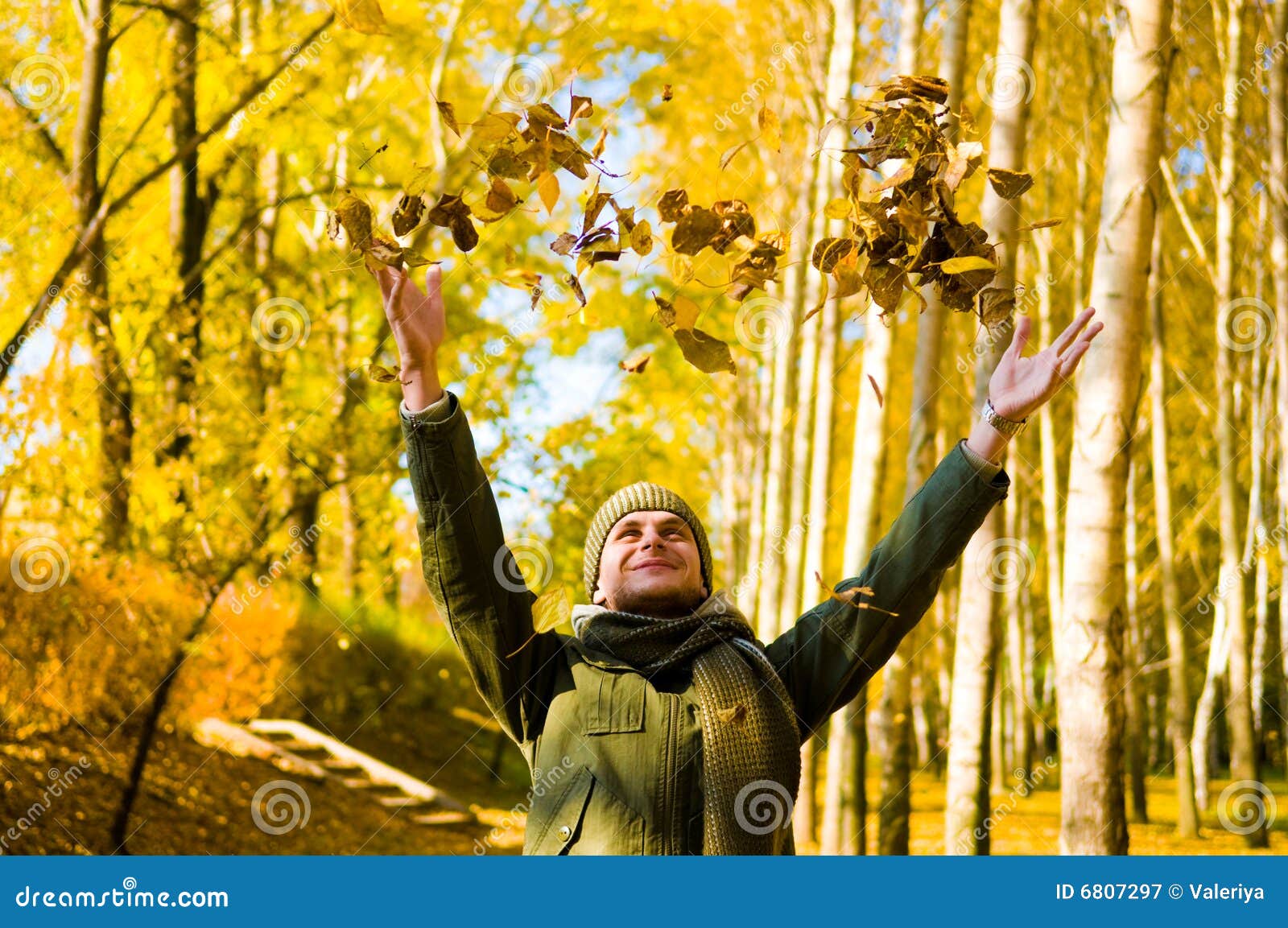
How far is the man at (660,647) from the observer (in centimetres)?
231

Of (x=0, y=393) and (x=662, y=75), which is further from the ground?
(x=662, y=75)

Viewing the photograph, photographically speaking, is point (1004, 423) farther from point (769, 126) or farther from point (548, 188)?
point (548, 188)

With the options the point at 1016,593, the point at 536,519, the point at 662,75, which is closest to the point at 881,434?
the point at 536,519

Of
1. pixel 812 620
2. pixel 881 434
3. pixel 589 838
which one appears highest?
pixel 881 434

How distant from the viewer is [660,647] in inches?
A: 97.0

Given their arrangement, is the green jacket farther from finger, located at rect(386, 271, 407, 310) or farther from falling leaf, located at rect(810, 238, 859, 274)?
falling leaf, located at rect(810, 238, 859, 274)

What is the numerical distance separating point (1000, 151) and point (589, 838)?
15.5 ft

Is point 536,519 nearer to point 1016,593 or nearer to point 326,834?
point 326,834

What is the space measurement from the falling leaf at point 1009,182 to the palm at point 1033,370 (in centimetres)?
24

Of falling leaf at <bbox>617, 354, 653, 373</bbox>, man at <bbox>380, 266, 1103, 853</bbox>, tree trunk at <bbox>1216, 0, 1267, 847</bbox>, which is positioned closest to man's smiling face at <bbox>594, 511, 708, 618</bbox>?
man at <bbox>380, 266, 1103, 853</bbox>

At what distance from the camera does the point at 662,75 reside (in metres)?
12.1

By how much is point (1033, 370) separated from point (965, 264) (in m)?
0.27

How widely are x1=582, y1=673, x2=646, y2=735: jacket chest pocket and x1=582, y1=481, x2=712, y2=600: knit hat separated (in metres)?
0.29

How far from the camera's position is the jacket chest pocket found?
2381 millimetres
